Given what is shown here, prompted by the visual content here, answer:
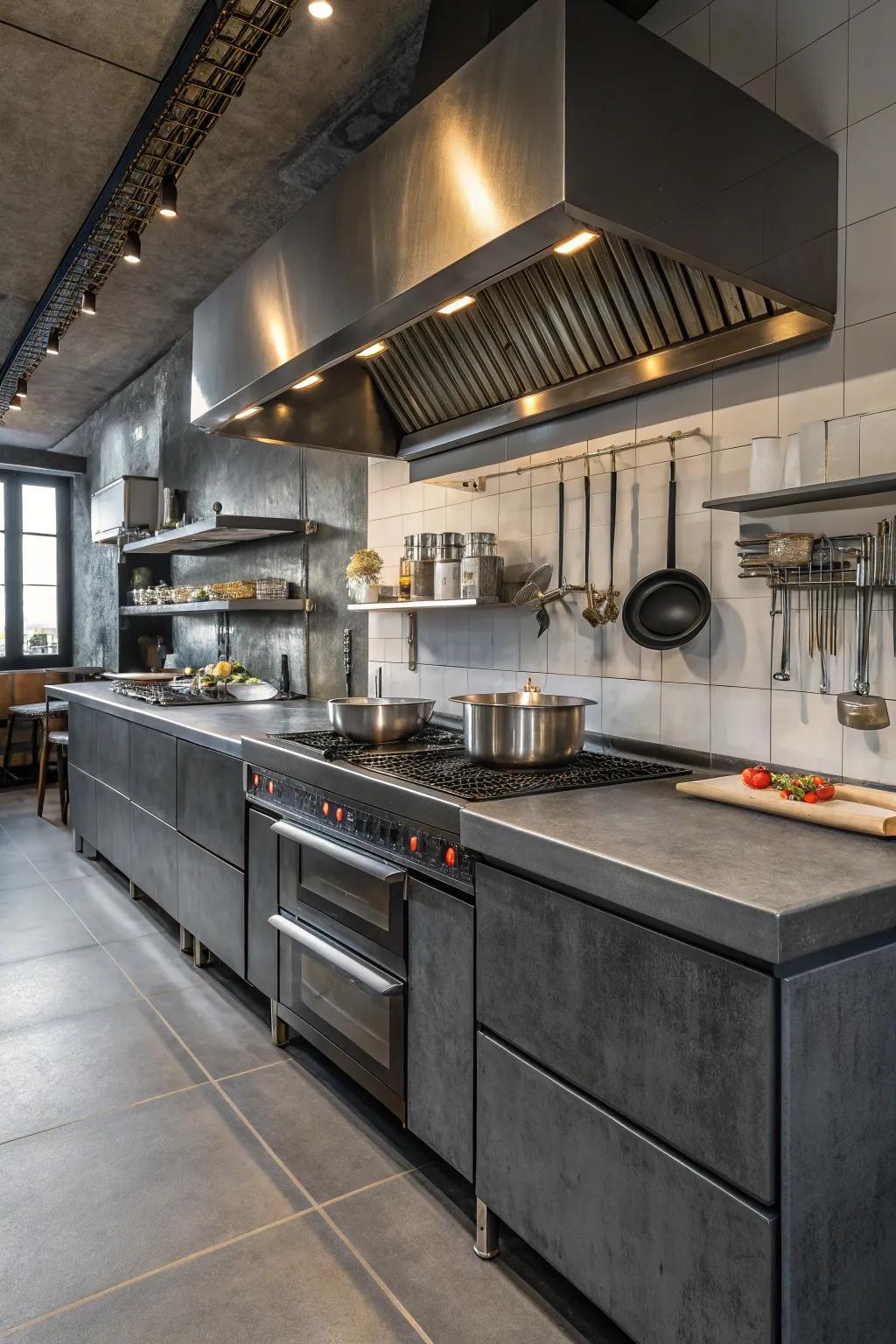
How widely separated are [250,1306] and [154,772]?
7.22ft

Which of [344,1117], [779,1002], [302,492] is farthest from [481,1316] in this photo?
[302,492]

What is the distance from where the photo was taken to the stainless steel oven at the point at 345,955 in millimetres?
1934

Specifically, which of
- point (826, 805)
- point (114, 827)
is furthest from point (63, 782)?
point (826, 805)

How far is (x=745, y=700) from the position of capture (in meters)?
2.02

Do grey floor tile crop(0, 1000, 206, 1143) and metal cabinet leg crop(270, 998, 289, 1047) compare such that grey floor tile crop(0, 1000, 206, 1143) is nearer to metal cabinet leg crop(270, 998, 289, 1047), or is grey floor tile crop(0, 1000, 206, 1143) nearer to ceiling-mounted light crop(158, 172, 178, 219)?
metal cabinet leg crop(270, 998, 289, 1047)

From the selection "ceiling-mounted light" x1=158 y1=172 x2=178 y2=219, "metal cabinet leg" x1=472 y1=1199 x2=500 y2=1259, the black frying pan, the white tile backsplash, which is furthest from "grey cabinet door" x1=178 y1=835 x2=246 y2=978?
"ceiling-mounted light" x1=158 y1=172 x2=178 y2=219

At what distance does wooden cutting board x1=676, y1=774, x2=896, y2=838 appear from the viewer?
1.41 m

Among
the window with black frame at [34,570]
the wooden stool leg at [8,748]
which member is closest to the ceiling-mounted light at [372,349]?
the wooden stool leg at [8,748]

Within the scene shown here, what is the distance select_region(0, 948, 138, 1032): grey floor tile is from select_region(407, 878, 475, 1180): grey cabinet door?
144 cm

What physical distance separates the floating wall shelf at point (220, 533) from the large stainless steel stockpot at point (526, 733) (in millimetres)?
2209

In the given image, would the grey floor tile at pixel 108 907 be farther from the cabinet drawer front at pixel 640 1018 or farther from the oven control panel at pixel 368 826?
the cabinet drawer front at pixel 640 1018

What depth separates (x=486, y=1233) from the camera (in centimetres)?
167

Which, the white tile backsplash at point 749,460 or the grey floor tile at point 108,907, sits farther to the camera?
the grey floor tile at point 108,907

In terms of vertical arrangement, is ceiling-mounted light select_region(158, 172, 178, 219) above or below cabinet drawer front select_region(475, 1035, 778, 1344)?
above
